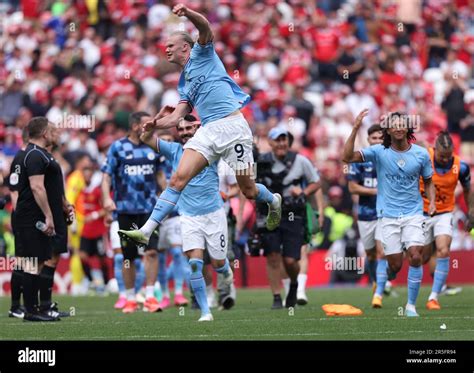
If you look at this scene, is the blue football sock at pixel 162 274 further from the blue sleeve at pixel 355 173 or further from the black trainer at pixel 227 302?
the blue sleeve at pixel 355 173

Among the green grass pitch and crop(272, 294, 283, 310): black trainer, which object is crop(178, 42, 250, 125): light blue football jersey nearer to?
the green grass pitch

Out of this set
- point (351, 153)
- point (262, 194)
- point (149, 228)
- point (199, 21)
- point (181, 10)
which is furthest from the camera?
point (351, 153)

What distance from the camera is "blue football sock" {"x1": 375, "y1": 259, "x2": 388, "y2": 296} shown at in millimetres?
17094

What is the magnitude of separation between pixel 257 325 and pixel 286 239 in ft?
11.2

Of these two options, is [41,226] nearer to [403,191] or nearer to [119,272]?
[119,272]

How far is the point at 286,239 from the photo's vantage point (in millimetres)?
17188

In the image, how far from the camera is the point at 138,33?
100 feet

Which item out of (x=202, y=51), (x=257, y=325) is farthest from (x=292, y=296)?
(x=202, y=51)

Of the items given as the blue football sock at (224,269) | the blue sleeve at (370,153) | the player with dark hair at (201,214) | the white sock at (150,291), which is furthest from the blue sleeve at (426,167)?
the white sock at (150,291)

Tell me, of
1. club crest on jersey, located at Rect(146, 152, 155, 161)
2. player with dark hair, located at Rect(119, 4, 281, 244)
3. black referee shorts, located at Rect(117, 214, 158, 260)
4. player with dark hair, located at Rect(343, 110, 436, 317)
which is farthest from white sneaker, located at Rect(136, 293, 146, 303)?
player with dark hair, located at Rect(119, 4, 281, 244)

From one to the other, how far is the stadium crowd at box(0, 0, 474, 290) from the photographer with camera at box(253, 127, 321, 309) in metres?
7.42

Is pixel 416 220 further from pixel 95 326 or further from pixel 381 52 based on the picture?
pixel 381 52
